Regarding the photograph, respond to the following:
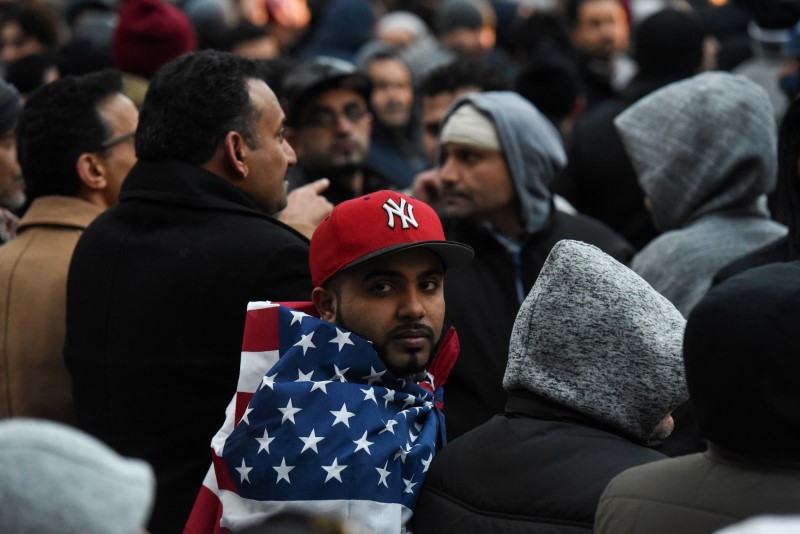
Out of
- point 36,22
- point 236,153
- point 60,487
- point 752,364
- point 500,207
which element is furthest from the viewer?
point 36,22

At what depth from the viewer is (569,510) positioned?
2.86 meters

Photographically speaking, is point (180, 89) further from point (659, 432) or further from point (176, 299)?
point (659, 432)

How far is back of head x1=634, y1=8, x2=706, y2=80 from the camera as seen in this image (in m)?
7.25

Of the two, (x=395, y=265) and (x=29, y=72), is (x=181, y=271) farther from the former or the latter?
(x=29, y=72)

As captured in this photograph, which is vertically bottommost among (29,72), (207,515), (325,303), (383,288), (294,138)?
(29,72)

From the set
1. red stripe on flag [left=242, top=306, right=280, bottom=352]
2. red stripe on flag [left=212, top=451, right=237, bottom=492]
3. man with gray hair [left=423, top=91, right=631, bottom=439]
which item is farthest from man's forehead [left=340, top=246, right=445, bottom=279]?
man with gray hair [left=423, top=91, right=631, bottom=439]

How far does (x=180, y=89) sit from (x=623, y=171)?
3322mm

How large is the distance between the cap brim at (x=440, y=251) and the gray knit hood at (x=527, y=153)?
1.65 metres

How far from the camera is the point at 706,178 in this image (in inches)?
195

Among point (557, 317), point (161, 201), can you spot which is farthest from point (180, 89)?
point (557, 317)

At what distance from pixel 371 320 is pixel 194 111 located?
106cm

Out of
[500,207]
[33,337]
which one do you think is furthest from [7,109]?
[500,207]

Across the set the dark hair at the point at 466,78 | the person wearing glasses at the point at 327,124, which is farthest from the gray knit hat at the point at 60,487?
the dark hair at the point at 466,78

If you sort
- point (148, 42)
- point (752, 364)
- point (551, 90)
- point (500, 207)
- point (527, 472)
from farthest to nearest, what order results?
point (551, 90) → point (148, 42) → point (500, 207) → point (527, 472) → point (752, 364)
